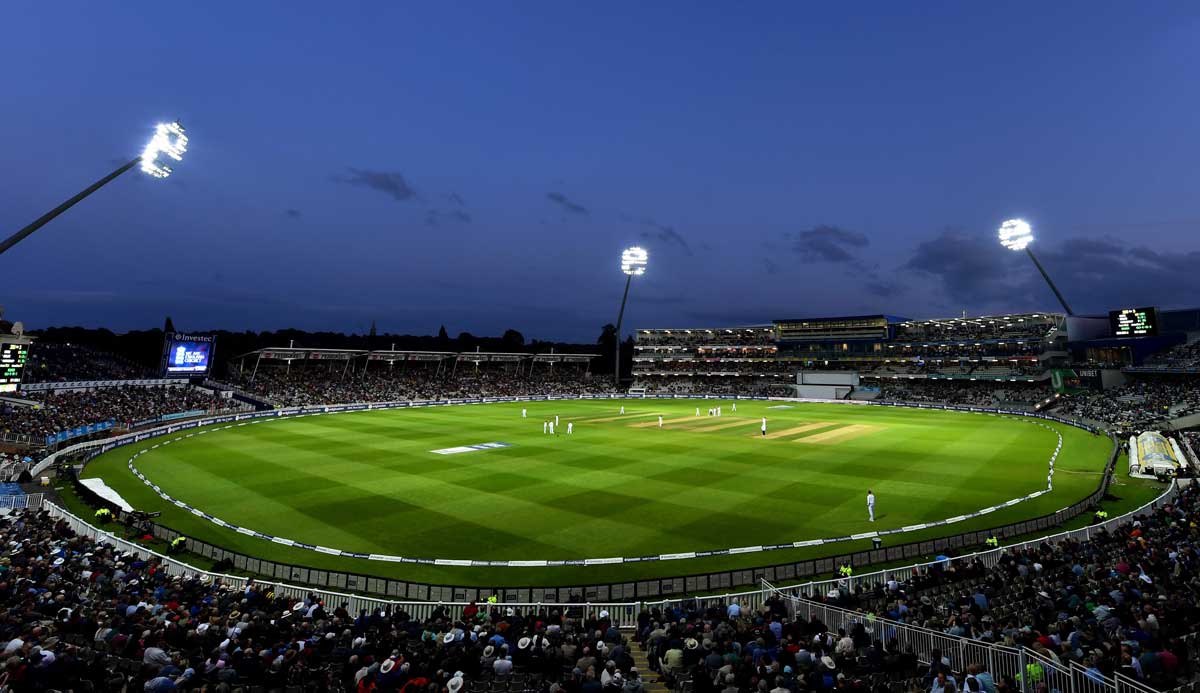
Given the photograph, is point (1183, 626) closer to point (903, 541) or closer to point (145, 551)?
point (903, 541)

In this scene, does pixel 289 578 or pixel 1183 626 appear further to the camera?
pixel 289 578

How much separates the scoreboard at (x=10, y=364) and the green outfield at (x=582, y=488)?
6.10m

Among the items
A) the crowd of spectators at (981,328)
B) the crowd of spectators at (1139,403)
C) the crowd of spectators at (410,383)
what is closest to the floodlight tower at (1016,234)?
the crowd of spectators at (1139,403)

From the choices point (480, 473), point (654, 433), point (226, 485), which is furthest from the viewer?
point (654, 433)

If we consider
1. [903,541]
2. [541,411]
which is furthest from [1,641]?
[541,411]

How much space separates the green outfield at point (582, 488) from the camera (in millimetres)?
19719

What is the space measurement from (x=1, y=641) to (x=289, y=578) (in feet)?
23.8

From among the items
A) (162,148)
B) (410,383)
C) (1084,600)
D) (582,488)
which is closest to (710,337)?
(410,383)

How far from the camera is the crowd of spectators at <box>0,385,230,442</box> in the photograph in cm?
4169

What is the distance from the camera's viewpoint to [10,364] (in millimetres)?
31375

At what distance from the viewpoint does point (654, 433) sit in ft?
153

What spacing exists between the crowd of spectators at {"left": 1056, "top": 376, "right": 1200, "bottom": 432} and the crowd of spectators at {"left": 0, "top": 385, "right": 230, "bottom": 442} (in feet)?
269

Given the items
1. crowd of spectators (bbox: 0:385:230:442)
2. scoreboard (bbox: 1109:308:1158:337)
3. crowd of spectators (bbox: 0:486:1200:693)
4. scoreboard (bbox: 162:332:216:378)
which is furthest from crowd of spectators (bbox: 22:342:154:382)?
scoreboard (bbox: 1109:308:1158:337)

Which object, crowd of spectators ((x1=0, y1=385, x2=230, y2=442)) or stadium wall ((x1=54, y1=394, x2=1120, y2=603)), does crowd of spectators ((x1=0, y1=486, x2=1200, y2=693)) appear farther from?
crowd of spectators ((x1=0, y1=385, x2=230, y2=442))
